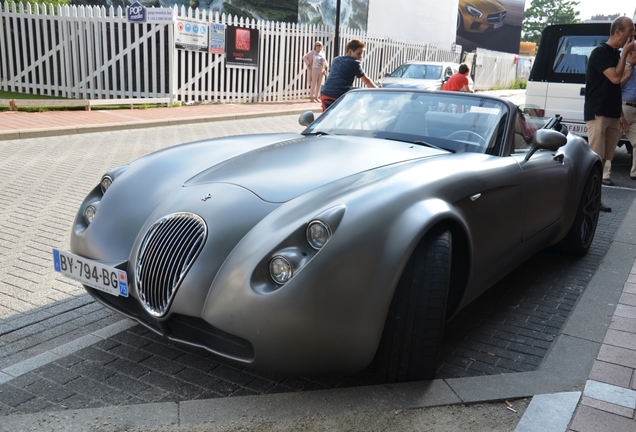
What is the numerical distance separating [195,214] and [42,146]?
8.18 meters

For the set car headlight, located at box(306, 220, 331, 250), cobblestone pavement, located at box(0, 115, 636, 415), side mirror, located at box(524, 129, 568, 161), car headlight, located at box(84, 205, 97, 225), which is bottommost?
cobblestone pavement, located at box(0, 115, 636, 415)

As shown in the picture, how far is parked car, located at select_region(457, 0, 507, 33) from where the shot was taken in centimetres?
5256

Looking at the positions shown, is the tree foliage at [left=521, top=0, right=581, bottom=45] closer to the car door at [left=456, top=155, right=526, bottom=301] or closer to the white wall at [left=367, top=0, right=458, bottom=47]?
the white wall at [left=367, top=0, right=458, bottom=47]

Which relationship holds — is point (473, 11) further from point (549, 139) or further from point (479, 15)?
point (549, 139)

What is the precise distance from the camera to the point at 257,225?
2.77 meters

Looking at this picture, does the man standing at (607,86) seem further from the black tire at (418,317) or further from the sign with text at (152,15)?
the sign with text at (152,15)

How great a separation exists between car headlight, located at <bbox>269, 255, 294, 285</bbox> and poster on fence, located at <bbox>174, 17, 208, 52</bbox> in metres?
14.7

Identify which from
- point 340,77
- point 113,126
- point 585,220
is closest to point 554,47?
point 340,77

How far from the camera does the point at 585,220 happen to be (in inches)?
210

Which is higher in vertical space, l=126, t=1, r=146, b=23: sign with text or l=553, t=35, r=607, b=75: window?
l=126, t=1, r=146, b=23: sign with text

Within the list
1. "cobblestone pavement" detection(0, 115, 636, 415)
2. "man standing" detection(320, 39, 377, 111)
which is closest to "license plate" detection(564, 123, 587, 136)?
"man standing" detection(320, 39, 377, 111)

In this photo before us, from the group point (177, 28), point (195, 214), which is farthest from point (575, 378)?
point (177, 28)

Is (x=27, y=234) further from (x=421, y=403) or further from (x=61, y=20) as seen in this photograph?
(x=61, y=20)

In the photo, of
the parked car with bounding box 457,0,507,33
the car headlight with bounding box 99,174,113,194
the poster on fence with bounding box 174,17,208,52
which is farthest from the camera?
the parked car with bounding box 457,0,507,33
